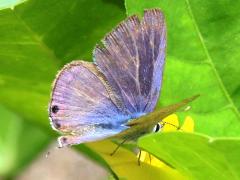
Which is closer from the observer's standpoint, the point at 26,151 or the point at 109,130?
the point at 109,130

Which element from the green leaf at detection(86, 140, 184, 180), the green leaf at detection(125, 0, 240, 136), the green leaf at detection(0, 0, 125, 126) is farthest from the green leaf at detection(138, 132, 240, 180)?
the green leaf at detection(0, 0, 125, 126)

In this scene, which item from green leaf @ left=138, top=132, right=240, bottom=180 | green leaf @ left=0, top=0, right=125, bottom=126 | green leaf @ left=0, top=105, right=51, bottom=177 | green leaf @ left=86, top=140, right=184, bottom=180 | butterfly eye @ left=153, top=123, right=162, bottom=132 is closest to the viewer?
green leaf @ left=138, top=132, right=240, bottom=180

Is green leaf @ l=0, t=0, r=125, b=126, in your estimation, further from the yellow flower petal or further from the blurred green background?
the yellow flower petal

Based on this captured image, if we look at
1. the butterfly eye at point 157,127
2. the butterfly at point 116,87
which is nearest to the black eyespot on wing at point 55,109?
the butterfly at point 116,87

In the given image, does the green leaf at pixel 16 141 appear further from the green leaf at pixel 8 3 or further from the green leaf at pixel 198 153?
the green leaf at pixel 198 153

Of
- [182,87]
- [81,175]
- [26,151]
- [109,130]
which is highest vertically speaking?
[182,87]

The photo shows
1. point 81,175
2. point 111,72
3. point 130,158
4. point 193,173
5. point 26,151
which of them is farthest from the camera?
point 81,175

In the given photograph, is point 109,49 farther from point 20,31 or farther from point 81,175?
point 81,175

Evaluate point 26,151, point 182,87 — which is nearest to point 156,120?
point 182,87
